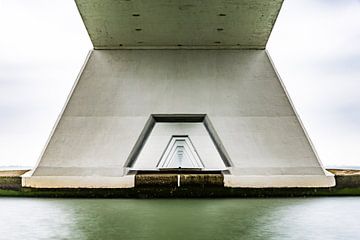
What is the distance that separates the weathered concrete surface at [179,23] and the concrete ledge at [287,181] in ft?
14.3

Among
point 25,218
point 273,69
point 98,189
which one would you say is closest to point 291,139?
point 273,69

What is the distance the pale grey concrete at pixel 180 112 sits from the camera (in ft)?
39.6

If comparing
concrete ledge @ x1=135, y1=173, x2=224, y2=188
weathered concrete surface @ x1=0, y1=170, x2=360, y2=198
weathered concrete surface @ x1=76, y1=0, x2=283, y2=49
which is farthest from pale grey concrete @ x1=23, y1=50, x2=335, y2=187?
concrete ledge @ x1=135, y1=173, x2=224, y2=188

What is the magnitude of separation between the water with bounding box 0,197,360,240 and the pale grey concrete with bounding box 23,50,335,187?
87.0 inches

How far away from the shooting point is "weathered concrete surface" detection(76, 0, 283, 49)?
12.0 metres

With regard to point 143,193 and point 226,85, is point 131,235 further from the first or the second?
point 226,85

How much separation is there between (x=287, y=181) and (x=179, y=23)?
5.27 m

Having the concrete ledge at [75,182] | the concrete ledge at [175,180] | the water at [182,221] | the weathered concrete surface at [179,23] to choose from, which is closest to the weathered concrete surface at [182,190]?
the concrete ledge at [175,180]

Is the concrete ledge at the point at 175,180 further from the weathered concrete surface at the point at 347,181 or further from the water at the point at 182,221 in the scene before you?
the weathered concrete surface at the point at 347,181

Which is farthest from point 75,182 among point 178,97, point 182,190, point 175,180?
point 178,97

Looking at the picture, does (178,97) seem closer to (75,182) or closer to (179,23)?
(179,23)

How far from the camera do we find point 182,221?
6781 millimetres

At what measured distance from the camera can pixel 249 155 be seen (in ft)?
40.6

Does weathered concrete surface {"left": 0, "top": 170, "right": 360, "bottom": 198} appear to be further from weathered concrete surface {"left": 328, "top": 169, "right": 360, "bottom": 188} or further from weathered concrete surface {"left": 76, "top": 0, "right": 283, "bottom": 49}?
weathered concrete surface {"left": 76, "top": 0, "right": 283, "bottom": 49}
